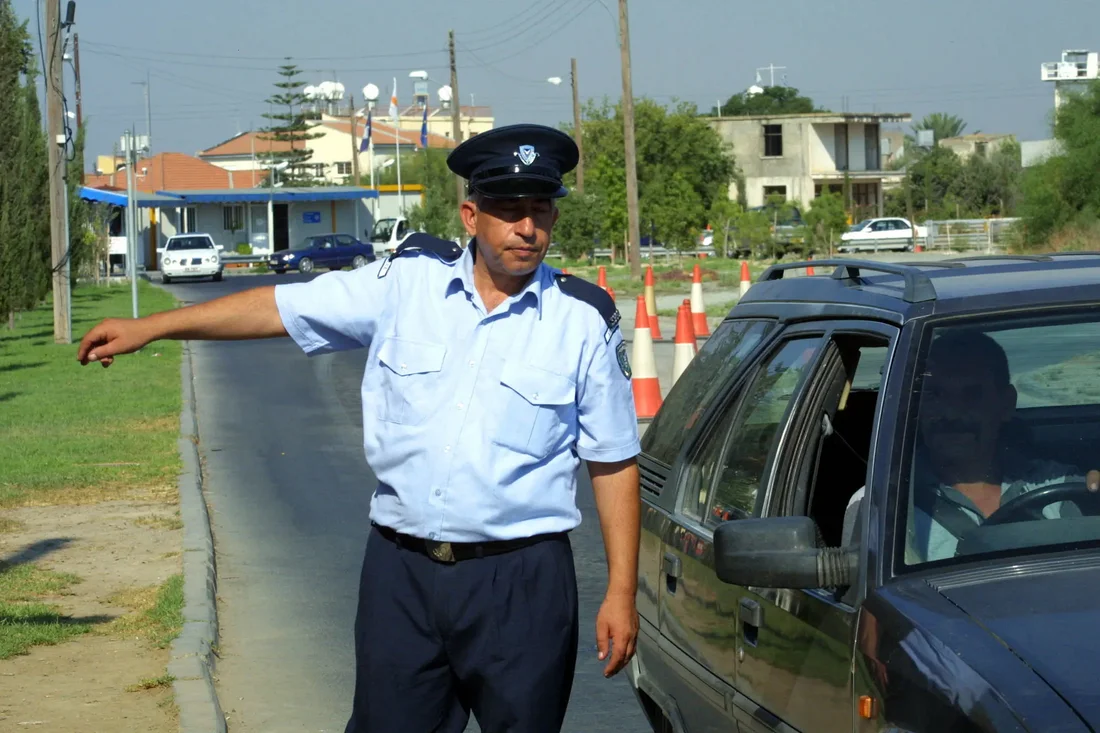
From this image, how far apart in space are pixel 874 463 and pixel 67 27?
25.3 m

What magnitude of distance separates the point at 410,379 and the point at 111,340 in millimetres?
699

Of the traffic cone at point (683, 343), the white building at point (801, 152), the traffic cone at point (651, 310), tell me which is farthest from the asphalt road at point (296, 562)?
the white building at point (801, 152)

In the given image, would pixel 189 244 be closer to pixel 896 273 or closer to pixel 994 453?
pixel 896 273

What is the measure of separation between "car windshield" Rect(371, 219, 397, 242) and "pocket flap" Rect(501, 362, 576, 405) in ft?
200

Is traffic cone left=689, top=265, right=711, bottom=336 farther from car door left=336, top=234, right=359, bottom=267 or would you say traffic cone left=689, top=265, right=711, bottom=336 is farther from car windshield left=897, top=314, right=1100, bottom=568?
car door left=336, top=234, right=359, bottom=267

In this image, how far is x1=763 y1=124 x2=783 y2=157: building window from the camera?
294 ft

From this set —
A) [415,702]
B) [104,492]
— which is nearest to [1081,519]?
[415,702]

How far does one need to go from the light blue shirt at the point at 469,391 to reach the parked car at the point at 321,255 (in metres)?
54.9

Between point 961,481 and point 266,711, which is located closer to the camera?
point 961,481

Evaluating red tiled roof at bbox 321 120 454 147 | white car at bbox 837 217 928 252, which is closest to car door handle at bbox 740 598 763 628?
white car at bbox 837 217 928 252

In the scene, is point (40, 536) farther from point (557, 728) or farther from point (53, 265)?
point (53, 265)

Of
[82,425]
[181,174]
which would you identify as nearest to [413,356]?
[82,425]

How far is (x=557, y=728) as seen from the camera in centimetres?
362

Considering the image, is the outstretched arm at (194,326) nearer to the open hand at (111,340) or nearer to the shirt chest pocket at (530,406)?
the open hand at (111,340)
